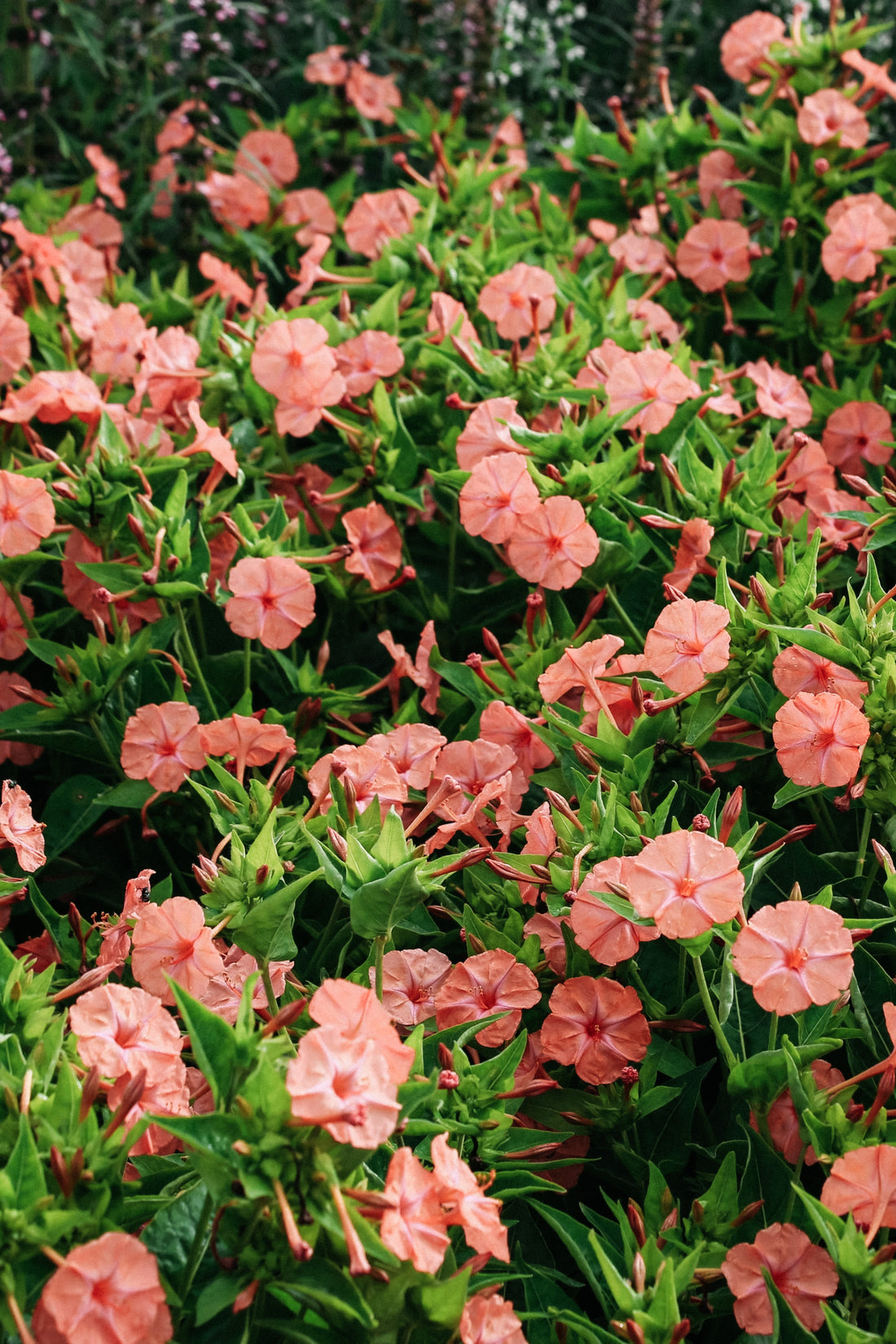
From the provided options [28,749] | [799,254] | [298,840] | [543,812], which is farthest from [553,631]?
[799,254]

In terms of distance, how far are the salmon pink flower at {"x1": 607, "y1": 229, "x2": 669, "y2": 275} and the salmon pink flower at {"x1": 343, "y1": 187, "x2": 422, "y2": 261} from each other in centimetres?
41

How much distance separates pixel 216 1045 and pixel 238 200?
86.5 inches

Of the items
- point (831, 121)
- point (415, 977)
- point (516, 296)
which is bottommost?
point (415, 977)

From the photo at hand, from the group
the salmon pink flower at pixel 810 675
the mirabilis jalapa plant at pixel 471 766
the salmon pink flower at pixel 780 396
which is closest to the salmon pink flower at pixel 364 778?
the mirabilis jalapa plant at pixel 471 766

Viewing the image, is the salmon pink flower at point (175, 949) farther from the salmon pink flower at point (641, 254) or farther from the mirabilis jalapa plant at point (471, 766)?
the salmon pink flower at point (641, 254)

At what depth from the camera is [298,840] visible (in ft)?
4.67

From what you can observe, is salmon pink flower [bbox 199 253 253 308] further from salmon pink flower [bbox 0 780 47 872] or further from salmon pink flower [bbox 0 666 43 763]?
salmon pink flower [bbox 0 780 47 872]

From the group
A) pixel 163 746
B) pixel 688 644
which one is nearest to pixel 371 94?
pixel 163 746

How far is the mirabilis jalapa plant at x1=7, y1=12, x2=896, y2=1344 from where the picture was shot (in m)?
1.01

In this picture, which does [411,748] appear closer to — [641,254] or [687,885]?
[687,885]

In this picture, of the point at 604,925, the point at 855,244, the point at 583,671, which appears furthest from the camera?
the point at 855,244

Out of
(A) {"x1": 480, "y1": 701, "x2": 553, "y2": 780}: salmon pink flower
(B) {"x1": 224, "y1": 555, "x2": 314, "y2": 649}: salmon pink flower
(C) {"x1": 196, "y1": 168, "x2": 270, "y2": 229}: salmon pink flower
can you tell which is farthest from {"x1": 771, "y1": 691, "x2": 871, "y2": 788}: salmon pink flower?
(C) {"x1": 196, "y1": 168, "x2": 270, "y2": 229}: salmon pink flower

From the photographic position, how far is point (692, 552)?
1.68 metres

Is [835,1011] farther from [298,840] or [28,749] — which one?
[28,749]
